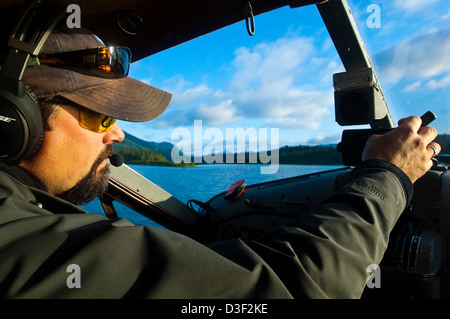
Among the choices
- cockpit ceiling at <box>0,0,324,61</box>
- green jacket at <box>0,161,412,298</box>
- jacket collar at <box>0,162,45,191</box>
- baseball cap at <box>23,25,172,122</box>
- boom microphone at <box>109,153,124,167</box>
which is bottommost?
green jacket at <box>0,161,412,298</box>

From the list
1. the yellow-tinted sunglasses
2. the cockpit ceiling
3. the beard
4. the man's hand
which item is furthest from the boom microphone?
the man's hand

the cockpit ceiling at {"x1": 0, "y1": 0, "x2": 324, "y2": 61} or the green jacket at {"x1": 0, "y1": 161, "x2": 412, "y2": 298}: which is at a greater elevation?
the cockpit ceiling at {"x1": 0, "y1": 0, "x2": 324, "y2": 61}

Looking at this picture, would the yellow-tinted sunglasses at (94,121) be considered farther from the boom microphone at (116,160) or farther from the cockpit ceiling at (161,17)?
the cockpit ceiling at (161,17)

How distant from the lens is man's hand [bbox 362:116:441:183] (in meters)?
0.90

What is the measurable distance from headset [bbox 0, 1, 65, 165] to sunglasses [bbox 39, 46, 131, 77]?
12 centimetres

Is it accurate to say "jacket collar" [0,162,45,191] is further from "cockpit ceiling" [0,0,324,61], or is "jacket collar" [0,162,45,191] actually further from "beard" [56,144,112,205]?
"cockpit ceiling" [0,0,324,61]

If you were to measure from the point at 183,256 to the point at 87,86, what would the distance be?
69 cm

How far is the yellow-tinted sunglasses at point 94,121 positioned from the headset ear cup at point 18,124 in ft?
0.57

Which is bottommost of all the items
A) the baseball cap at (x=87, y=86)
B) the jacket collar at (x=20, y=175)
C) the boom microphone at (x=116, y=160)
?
the jacket collar at (x=20, y=175)

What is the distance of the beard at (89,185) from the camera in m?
1.07

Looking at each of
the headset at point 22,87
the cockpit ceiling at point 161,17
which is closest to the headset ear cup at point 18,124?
the headset at point 22,87

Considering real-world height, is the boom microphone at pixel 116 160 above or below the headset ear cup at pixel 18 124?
above

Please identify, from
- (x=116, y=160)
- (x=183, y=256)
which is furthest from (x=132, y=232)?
(x=116, y=160)
